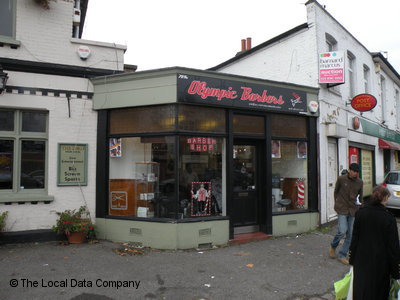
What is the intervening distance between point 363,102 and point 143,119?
7582 millimetres

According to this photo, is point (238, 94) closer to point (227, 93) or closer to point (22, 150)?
point (227, 93)

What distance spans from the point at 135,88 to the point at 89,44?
68.0 inches

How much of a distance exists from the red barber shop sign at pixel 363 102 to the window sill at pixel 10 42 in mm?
10002

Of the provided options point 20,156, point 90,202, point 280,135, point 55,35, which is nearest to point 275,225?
point 280,135

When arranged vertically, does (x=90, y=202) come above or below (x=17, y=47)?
below

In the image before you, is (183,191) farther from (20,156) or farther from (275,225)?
(20,156)

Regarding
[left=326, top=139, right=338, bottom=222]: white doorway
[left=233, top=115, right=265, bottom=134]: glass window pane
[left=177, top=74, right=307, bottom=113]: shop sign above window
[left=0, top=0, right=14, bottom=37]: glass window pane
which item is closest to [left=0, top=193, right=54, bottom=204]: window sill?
[left=0, top=0, right=14, bottom=37]: glass window pane

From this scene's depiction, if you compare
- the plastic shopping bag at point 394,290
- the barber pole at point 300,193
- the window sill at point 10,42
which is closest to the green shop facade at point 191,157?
the barber pole at point 300,193

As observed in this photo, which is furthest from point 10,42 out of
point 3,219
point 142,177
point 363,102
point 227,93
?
point 363,102

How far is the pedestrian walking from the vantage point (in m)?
3.39

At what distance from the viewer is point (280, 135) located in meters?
8.15

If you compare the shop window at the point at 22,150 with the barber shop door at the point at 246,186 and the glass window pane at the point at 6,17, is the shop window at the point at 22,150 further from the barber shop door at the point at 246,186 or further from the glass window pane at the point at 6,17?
the barber shop door at the point at 246,186

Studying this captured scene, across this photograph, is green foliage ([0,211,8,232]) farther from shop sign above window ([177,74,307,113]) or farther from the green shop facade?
shop sign above window ([177,74,307,113])

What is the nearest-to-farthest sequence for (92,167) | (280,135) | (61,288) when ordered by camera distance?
(61,288)
(92,167)
(280,135)
